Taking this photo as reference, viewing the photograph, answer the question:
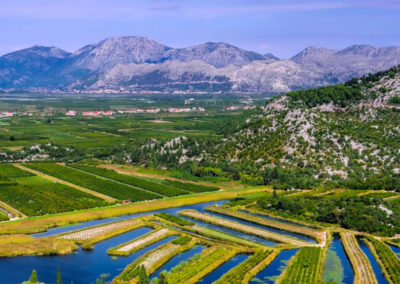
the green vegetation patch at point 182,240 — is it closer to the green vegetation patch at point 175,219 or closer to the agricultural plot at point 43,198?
the green vegetation patch at point 175,219

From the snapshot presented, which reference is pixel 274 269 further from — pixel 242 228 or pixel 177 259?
pixel 242 228

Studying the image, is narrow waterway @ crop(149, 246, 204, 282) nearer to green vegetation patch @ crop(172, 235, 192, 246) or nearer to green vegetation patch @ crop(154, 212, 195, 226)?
green vegetation patch @ crop(172, 235, 192, 246)

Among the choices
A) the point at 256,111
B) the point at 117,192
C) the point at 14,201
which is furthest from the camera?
the point at 256,111

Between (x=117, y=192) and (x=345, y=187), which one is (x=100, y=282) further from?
(x=345, y=187)

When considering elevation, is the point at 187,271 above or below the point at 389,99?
below

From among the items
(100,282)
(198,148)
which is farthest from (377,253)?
(198,148)

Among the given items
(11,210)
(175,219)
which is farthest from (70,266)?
(11,210)
